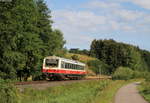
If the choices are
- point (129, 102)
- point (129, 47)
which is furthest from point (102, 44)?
point (129, 102)

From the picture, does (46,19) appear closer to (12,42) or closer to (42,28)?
(42,28)

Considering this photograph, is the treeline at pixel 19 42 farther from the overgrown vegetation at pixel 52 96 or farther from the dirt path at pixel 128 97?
the dirt path at pixel 128 97

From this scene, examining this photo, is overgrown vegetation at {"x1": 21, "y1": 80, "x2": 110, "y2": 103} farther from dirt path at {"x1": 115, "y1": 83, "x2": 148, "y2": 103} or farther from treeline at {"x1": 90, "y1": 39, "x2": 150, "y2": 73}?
treeline at {"x1": 90, "y1": 39, "x2": 150, "y2": 73}

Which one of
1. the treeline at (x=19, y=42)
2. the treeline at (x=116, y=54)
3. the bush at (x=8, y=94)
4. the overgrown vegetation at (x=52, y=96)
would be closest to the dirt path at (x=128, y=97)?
the overgrown vegetation at (x=52, y=96)

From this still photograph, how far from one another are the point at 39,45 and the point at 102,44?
271ft

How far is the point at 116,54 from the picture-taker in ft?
392

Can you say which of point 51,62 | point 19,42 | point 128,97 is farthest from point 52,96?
point 19,42

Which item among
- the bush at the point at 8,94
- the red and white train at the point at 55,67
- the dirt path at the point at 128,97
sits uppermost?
the red and white train at the point at 55,67

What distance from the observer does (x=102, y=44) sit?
135 metres

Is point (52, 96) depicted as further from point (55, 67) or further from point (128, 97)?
point (55, 67)

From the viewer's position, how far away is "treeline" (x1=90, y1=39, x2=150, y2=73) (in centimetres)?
11019

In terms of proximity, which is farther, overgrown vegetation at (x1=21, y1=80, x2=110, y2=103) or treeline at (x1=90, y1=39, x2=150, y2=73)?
treeline at (x1=90, y1=39, x2=150, y2=73)

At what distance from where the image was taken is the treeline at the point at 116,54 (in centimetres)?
11019

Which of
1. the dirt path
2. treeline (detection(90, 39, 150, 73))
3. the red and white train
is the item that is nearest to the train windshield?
the red and white train
